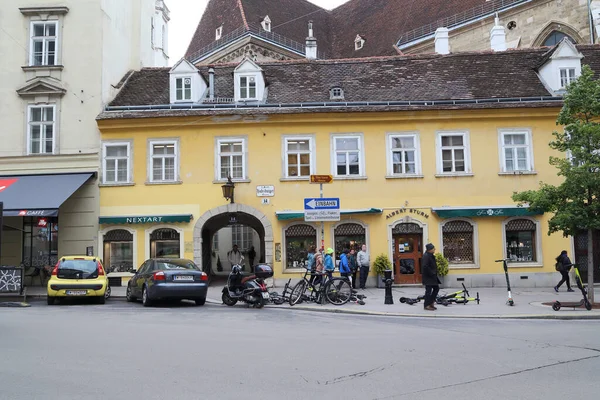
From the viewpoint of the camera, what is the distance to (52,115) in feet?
76.5

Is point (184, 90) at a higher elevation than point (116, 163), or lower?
higher

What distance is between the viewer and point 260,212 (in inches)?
882

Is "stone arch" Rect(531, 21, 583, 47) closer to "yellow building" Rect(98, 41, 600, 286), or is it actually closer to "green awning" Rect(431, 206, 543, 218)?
"yellow building" Rect(98, 41, 600, 286)

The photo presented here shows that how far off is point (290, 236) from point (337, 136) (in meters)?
4.35

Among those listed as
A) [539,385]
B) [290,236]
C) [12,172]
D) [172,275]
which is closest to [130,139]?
[12,172]

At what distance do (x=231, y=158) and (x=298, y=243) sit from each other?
168 inches

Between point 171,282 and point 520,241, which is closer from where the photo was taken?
point 171,282

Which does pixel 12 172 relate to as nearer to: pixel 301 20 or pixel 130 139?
pixel 130 139

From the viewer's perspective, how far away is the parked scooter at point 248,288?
15.7 meters

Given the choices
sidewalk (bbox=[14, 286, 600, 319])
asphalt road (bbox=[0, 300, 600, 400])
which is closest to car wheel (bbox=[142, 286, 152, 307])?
sidewalk (bbox=[14, 286, 600, 319])

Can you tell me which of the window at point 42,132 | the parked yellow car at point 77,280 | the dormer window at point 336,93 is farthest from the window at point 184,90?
the parked yellow car at point 77,280

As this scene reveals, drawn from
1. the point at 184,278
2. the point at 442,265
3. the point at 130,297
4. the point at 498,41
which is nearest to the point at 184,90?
the point at 130,297

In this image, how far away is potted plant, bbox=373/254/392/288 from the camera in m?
21.7

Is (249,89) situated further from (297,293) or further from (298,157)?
(297,293)
